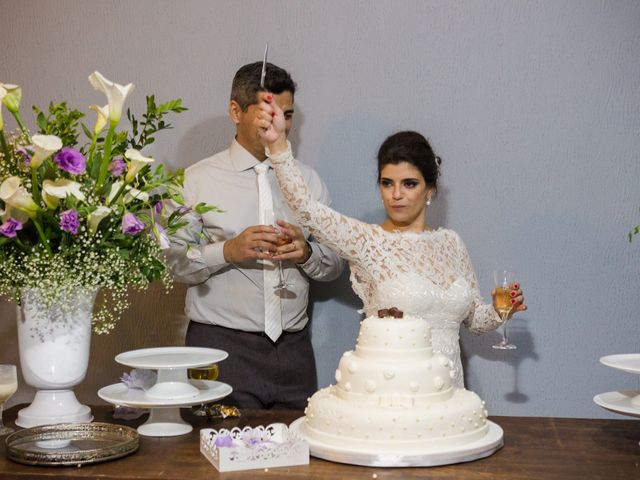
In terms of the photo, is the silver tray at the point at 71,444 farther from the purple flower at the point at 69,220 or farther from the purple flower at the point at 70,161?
the purple flower at the point at 70,161

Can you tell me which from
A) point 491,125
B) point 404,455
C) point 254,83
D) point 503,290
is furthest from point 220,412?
point 491,125

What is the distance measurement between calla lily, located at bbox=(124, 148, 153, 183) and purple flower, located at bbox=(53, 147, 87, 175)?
4.9 inches

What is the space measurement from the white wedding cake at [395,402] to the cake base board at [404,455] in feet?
0.06

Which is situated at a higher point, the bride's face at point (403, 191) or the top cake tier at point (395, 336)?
the bride's face at point (403, 191)

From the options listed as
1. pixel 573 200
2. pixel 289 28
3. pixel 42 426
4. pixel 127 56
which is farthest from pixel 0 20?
pixel 573 200

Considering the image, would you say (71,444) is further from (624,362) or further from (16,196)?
(624,362)

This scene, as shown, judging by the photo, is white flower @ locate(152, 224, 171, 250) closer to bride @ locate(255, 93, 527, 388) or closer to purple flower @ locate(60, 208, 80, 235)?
purple flower @ locate(60, 208, 80, 235)

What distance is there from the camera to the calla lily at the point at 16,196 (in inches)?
87.4

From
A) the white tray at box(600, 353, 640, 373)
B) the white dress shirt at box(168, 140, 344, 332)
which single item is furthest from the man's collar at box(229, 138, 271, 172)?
the white tray at box(600, 353, 640, 373)

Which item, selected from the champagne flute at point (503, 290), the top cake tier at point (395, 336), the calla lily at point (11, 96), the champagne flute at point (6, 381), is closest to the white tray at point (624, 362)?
the champagne flute at point (503, 290)

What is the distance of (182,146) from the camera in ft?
12.9

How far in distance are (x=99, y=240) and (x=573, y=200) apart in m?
2.12

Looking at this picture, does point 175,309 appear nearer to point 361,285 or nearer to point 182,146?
point 182,146

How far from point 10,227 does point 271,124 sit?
856 millimetres
